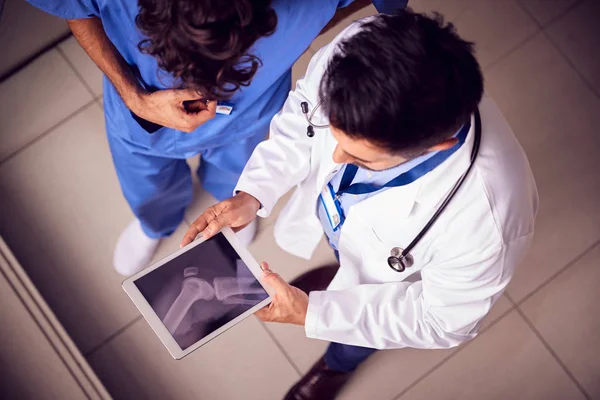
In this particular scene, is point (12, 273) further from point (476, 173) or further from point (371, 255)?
point (476, 173)

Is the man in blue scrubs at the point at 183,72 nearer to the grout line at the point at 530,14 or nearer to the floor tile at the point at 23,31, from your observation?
the floor tile at the point at 23,31

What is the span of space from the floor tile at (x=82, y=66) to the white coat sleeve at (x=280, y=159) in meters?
0.98

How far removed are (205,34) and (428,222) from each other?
544mm

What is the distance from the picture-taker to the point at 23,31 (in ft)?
6.52

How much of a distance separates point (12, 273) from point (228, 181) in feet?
2.45

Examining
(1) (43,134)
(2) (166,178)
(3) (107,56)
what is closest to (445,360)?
(2) (166,178)

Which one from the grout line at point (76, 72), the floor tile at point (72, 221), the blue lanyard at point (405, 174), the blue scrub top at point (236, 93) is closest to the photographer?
the blue lanyard at point (405, 174)

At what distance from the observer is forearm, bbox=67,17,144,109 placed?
4.09ft

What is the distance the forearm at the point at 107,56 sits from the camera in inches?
49.1

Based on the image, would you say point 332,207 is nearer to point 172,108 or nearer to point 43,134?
point 172,108

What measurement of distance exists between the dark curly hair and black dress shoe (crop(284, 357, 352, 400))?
115cm

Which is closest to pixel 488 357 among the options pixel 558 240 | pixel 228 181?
pixel 558 240

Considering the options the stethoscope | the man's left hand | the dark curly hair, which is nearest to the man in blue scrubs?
the dark curly hair

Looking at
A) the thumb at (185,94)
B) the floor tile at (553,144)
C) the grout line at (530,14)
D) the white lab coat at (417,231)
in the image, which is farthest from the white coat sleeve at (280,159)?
the grout line at (530,14)
